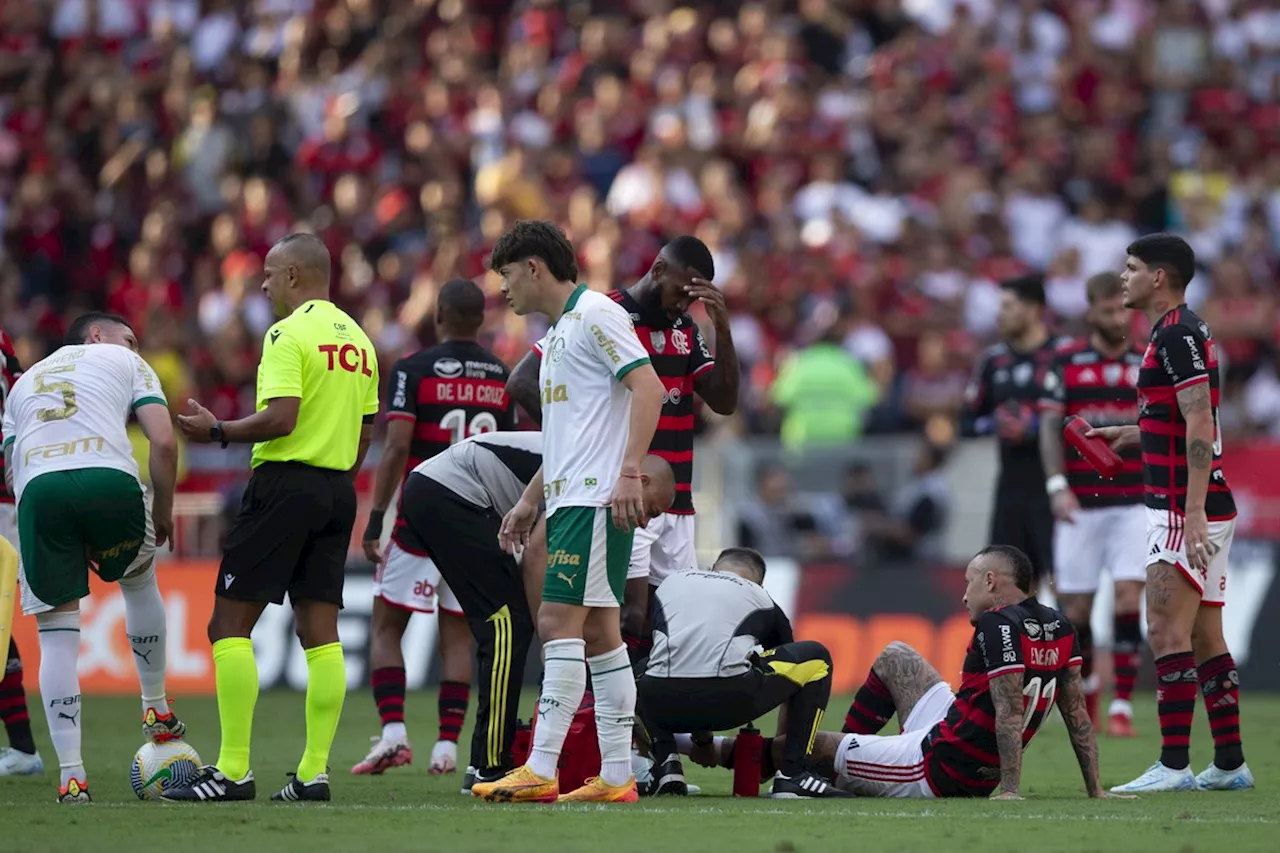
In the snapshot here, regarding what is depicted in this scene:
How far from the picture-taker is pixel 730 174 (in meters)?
23.5

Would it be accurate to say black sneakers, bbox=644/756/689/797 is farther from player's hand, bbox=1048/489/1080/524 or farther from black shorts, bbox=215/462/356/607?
player's hand, bbox=1048/489/1080/524

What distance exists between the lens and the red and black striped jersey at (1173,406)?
9.89 m

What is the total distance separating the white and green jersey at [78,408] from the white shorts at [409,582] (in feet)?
8.32

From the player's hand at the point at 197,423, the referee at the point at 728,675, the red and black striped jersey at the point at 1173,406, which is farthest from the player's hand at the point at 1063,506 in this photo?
the player's hand at the point at 197,423

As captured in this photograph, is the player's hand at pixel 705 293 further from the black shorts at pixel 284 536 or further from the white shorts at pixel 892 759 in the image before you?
the white shorts at pixel 892 759

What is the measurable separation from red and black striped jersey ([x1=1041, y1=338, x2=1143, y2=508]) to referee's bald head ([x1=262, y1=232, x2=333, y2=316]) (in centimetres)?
590

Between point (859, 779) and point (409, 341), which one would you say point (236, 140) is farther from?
point (859, 779)

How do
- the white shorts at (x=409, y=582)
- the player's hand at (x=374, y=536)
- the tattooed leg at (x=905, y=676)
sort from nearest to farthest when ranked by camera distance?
the tattooed leg at (x=905, y=676)
the player's hand at (x=374, y=536)
the white shorts at (x=409, y=582)

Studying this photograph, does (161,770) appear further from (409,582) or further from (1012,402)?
(1012,402)

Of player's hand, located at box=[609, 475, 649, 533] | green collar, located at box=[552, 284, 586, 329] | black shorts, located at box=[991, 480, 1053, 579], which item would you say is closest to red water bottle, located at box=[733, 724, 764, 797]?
player's hand, located at box=[609, 475, 649, 533]

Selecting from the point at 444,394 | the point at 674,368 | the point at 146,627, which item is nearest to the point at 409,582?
the point at 444,394

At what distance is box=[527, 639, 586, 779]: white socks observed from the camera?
344 inches

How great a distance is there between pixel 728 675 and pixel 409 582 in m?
3.13

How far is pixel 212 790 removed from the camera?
9109 mm
